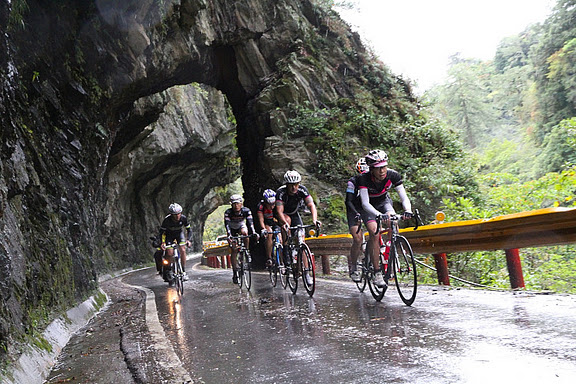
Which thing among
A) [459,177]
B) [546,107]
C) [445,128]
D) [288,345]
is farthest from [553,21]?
[288,345]

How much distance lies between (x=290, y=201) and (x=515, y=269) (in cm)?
425

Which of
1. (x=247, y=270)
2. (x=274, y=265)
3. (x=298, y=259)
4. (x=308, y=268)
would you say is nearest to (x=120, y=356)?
(x=308, y=268)

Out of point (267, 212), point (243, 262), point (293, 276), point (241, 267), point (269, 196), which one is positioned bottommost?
point (293, 276)

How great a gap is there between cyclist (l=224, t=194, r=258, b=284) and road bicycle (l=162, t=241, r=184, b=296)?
4.22 feet

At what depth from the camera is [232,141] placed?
1406 inches

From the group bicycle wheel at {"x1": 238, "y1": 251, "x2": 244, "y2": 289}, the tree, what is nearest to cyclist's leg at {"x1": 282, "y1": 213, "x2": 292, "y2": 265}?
bicycle wheel at {"x1": 238, "y1": 251, "x2": 244, "y2": 289}

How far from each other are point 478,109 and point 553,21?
68.6 ft

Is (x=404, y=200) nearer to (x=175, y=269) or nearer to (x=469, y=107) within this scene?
(x=175, y=269)

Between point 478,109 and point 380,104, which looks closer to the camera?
point 380,104

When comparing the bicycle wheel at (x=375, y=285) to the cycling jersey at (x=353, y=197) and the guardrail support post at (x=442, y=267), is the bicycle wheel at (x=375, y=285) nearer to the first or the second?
the cycling jersey at (x=353, y=197)

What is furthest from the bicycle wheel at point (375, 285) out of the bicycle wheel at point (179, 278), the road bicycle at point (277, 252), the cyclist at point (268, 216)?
the bicycle wheel at point (179, 278)

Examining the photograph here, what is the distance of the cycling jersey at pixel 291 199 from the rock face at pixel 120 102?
4035mm

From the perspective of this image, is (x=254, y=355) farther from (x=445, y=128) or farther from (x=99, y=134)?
(x=445, y=128)

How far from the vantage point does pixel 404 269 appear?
6.30 metres
